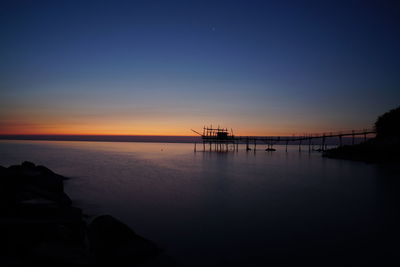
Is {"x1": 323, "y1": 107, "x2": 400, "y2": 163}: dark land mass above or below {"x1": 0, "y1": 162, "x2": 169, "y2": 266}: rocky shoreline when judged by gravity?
above

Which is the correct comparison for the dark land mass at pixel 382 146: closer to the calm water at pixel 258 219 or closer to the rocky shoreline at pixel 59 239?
the calm water at pixel 258 219

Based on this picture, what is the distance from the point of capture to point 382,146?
136ft

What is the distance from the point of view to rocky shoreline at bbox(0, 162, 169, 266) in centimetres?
555

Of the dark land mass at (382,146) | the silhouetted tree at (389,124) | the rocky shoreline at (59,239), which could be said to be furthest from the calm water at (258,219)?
the silhouetted tree at (389,124)

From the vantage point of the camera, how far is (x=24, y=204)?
25.5 feet

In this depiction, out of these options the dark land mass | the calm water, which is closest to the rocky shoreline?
the calm water

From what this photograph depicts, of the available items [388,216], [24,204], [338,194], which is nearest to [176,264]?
[24,204]

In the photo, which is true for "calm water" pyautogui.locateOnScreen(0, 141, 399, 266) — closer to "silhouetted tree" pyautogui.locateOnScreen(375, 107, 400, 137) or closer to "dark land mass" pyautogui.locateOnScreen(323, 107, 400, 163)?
"dark land mass" pyautogui.locateOnScreen(323, 107, 400, 163)

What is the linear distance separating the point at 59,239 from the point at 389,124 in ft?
180

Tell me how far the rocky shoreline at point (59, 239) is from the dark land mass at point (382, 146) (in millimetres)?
42396

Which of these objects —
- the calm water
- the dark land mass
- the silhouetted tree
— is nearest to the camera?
the calm water

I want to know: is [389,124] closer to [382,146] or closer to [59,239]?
[382,146]

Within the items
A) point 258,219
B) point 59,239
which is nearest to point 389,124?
point 258,219

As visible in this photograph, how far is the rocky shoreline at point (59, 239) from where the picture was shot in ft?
18.2
